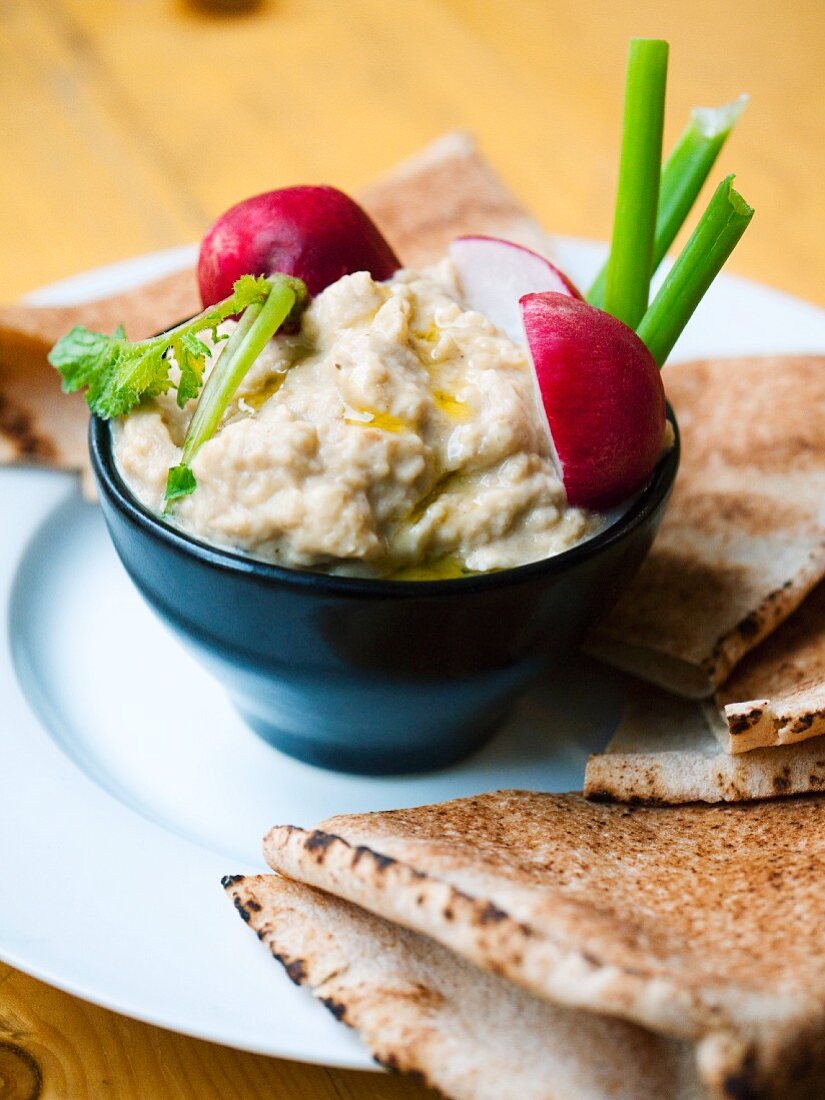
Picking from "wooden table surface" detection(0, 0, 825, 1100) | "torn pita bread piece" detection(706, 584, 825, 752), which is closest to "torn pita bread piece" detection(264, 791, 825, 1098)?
"torn pita bread piece" detection(706, 584, 825, 752)

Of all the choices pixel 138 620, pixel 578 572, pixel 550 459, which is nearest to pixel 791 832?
pixel 578 572

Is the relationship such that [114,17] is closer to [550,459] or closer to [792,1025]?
[550,459]

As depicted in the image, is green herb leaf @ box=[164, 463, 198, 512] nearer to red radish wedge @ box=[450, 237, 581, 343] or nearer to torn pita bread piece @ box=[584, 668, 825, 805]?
red radish wedge @ box=[450, 237, 581, 343]

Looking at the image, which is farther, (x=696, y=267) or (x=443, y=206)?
(x=443, y=206)

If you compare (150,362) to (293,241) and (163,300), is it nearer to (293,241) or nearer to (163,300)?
(293,241)

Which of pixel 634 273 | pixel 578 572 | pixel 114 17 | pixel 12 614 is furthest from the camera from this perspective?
pixel 114 17

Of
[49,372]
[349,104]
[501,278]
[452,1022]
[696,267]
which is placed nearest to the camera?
[452,1022]

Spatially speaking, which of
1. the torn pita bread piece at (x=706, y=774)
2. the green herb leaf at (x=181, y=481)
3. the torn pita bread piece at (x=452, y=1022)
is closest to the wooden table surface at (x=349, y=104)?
the green herb leaf at (x=181, y=481)

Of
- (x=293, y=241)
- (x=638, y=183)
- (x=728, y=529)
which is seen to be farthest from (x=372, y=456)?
(x=728, y=529)
